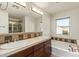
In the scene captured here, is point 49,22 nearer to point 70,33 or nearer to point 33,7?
point 70,33

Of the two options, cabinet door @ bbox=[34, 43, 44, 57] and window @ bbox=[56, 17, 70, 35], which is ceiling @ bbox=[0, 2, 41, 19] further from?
window @ bbox=[56, 17, 70, 35]

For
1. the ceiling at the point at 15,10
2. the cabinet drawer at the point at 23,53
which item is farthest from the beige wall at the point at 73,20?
the cabinet drawer at the point at 23,53

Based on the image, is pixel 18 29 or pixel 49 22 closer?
pixel 18 29

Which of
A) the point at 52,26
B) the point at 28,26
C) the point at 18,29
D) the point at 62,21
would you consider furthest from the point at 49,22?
the point at 18,29

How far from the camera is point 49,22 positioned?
4309 millimetres

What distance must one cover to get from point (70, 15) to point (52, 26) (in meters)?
1.04

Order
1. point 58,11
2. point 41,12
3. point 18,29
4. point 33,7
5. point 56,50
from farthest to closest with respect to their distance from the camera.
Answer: point 58,11, point 41,12, point 56,50, point 33,7, point 18,29

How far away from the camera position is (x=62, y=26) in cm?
402

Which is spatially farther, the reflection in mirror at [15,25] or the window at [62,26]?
the window at [62,26]

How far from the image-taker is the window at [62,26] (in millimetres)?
3849

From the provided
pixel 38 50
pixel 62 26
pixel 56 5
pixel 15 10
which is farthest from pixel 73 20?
pixel 15 10

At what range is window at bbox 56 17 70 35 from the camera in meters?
3.85

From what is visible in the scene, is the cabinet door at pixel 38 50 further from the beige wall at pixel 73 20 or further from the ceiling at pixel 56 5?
the beige wall at pixel 73 20

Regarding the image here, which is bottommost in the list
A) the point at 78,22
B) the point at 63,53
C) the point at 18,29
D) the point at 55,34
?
the point at 63,53
